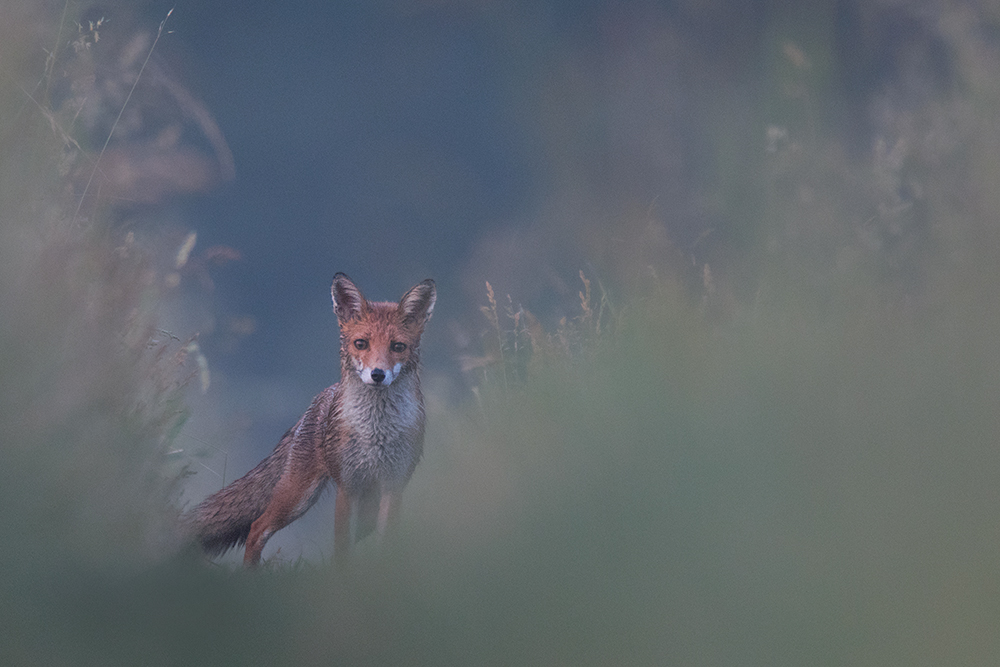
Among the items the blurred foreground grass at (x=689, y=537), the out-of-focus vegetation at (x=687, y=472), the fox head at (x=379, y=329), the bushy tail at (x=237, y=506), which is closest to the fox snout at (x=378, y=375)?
the fox head at (x=379, y=329)

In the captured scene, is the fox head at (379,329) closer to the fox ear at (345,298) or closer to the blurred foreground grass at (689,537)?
the fox ear at (345,298)

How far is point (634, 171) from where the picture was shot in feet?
6.77

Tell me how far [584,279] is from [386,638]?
5.26 ft

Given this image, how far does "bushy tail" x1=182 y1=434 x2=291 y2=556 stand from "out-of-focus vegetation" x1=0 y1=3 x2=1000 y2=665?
2.29ft

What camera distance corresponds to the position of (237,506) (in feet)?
7.62

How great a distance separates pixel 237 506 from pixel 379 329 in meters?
0.70

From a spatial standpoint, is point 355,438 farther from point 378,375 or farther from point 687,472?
point 687,472

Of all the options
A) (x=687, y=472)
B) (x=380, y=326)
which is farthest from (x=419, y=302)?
(x=687, y=472)

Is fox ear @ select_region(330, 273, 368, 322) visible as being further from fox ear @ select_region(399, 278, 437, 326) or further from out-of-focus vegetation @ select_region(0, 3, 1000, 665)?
out-of-focus vegetation @ select_region(0, 3, 1000, 665)

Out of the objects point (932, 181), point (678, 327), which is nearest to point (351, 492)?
point (678, 327)

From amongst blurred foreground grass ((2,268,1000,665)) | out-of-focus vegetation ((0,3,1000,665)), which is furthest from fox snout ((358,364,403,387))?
blurred foreground grass ((2,268,1000,665))

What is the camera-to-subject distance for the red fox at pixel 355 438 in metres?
2.24

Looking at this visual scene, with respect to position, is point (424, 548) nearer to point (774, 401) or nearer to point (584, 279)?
point (774, 401)

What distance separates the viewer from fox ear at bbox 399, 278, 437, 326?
2.31 m
